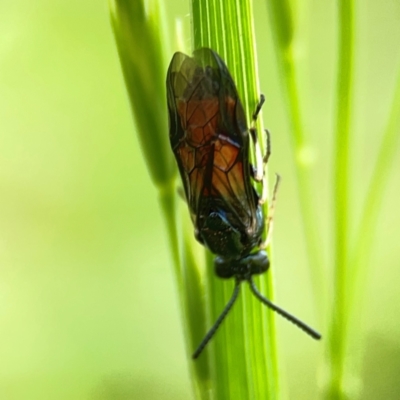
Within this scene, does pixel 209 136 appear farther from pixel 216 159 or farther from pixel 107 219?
pixel 107 219

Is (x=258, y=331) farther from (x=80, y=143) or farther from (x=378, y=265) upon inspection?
(x=80, y=143)

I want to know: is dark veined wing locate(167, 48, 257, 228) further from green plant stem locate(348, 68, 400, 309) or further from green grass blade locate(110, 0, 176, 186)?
green plant stem locate(348, 68, 400, 309)

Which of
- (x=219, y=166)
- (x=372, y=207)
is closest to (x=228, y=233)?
(x=219, y=166)

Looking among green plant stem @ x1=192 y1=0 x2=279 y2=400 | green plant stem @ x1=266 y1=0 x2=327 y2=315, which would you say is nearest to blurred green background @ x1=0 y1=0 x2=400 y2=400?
green plant stem @ x1=266 y1=0 x2=327 y2=315

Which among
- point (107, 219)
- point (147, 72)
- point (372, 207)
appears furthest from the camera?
point (107, 219)

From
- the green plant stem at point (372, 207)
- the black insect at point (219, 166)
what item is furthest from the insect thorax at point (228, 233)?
the green plant stem at point (372, 207)

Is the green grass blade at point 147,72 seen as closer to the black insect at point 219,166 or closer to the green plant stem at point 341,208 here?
the black insect at point 219,166
